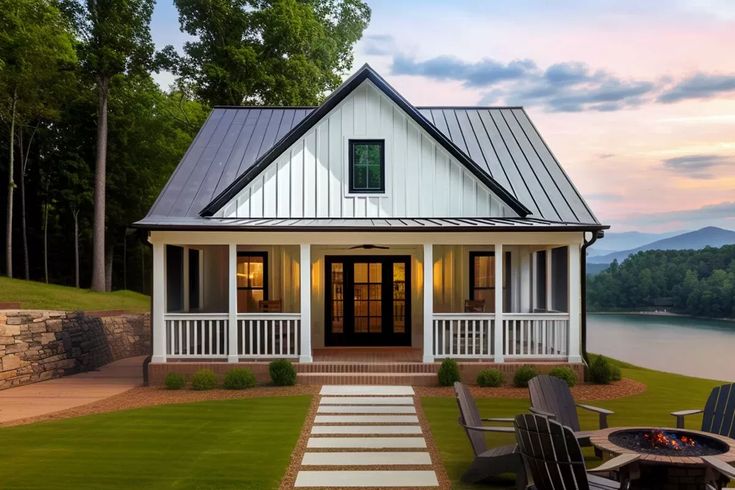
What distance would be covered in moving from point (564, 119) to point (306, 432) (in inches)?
2175

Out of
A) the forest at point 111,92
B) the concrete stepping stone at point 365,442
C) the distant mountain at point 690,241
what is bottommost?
the concrete stepping stone at point 365,442

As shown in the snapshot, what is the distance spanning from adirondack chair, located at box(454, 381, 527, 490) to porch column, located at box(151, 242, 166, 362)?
7.62 meters

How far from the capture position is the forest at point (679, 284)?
33344 millimetres

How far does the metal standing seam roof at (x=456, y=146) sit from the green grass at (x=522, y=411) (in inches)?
151

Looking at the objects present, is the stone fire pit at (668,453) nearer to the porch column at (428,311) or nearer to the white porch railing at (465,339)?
the white porch railing at (465,339)

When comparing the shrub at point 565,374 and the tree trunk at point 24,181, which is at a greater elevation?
the tree trunk at point 24,181

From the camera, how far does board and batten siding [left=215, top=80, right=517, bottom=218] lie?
556 inches

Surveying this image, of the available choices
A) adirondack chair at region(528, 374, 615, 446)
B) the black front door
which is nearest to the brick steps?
the black front door

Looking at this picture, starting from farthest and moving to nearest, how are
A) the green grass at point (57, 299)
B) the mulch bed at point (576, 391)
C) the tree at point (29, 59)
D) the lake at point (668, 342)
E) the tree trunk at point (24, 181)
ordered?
the tree trunk at point (24, 181) → the tree at point (29, 59) → the lake at point (668, 342) → the green grass at point (57, 299) → the mulch bed at point (576, 391)

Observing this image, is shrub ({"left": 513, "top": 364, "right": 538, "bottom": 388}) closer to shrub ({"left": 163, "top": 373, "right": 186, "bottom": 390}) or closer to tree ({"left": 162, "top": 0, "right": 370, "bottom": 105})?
shrub ({"left": 163, "top": 373, "right": 186, "bottom": 390})

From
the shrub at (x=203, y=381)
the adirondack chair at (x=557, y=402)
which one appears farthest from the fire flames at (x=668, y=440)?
the shrub at (x=203, y=381)

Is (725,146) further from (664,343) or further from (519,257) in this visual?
(519,257)

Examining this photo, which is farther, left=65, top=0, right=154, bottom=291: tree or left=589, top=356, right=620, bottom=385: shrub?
left=65, top=0, right=154, bottom=291: tree

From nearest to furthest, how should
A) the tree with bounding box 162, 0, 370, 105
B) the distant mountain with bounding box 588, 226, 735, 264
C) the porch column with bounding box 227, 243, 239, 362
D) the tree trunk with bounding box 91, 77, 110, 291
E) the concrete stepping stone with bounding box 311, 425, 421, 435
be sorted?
the concrete stepping stone with bounding box 311, 425, 421, 435
the porch column with bounding box 227, 243, 239, 362
the tree trunk with bounding box 91, 77, 110, 291
the tree with bounding box 162, 0, 370, 105
the distant mountain with bounding box 588, 226, 735, 264
